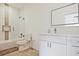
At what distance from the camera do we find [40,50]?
56.2 inches

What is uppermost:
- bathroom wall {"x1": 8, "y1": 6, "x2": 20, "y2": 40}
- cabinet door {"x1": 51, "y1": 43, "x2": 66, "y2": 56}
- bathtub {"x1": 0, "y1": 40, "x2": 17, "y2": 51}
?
bathroom wall {"x1": 8, "y1": 6, "x2": 20, "y2": 40}

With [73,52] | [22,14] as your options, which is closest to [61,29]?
[73,52]

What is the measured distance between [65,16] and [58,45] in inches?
20.2

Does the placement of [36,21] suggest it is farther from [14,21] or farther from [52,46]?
[52,46]

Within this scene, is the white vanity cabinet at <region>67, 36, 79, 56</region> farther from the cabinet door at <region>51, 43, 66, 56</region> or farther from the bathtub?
the bathtub

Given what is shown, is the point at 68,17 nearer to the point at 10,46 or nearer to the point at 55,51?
the point at 55,51

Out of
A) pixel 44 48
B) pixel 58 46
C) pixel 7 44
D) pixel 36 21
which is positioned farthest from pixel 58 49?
pixel 7 44

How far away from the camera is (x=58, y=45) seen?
1.42m

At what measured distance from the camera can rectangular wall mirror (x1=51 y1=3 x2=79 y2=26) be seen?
150 cm

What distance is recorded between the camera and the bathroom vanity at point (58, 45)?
4.19 feet

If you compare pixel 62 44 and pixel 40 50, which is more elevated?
pixel 62 44

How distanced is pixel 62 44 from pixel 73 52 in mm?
193

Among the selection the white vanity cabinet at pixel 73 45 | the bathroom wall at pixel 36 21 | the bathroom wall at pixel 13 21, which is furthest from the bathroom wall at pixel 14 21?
the white vanity cabinet at pixel 73 45

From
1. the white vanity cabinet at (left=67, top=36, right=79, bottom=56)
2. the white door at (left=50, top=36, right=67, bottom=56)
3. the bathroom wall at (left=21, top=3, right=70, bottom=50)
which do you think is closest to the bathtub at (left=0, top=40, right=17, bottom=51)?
the bathroom wall at (left=21, top=3, right=70, bottom=50)
